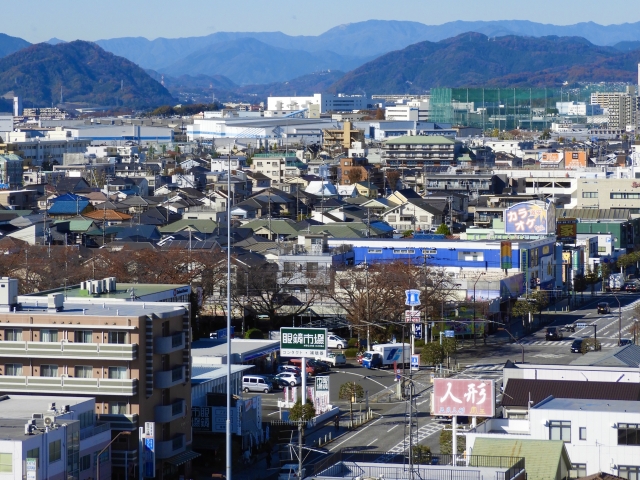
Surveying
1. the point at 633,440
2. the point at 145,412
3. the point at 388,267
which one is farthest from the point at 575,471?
the point at 388,267

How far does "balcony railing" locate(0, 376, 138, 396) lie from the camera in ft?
33.0

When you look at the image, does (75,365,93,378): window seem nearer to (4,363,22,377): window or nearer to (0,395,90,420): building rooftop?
(0,395,90,420): building rooftop

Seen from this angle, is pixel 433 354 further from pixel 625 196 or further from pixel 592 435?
pixel 625 196

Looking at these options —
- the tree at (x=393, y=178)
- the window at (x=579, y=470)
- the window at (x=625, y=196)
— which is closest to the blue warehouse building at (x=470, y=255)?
the window at (x=625, y=196)

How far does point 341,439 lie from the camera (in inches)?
469

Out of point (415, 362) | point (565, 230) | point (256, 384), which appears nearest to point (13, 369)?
point (256, 384)

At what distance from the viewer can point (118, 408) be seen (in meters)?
10.1

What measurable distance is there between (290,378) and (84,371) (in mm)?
4513

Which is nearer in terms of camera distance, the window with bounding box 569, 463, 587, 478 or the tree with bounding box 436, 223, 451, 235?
the window with bounding box 569, 463, 587, 478

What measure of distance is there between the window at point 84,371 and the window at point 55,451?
4.50 ft

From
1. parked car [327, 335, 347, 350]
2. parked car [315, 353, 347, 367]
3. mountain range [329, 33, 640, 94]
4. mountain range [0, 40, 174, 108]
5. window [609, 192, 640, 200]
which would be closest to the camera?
parked car [315, 353, 347, 367]

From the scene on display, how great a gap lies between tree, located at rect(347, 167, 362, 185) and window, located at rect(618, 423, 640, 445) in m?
32.0

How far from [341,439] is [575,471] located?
10.2ft

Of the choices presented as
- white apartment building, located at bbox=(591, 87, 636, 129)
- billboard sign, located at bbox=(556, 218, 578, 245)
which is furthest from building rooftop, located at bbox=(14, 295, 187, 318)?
white apartment building, located at bbox=(591, 87, 636, 129)
